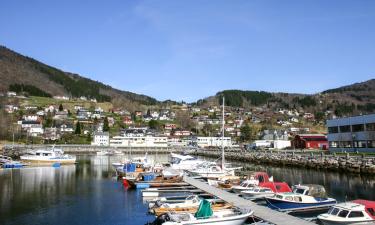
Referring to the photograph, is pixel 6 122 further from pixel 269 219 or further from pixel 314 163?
pixel 269 219

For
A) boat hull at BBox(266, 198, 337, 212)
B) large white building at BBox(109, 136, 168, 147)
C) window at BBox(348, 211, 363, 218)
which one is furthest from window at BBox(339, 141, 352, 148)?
large white building at BBox(109, 136, 168, 147)

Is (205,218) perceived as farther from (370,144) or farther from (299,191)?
(370,144)

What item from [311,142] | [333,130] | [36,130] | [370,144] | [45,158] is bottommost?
[45,158]

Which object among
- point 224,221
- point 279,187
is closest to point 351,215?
point 224,221

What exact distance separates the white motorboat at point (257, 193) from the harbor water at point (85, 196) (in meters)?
6.51

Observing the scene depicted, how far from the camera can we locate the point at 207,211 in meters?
23.7

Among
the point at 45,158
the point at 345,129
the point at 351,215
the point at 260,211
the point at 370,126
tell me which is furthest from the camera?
the point at 345,129

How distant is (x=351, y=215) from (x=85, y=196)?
86.5ft

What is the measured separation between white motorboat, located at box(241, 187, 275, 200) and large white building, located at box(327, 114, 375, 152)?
174ft

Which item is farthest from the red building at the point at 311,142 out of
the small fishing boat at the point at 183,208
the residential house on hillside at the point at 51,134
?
the small fishing boat at the point at 183,208

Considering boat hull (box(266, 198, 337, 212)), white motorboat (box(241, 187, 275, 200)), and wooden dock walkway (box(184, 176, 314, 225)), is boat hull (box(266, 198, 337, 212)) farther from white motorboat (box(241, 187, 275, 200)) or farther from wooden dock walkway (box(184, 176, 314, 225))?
white motorboat (box(241, 187, 275, 200))

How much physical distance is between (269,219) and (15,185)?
3516cm

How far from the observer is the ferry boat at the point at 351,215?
22250 millimetres

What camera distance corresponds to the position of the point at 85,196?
3981 centimetres
